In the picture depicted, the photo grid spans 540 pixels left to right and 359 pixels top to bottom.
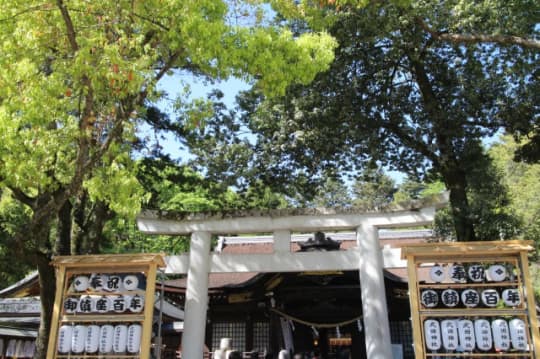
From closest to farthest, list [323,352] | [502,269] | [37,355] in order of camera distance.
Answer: [502,269], [37,355], [323,352]

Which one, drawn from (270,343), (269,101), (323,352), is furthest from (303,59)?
(323,352)

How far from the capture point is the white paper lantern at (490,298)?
6324 mm

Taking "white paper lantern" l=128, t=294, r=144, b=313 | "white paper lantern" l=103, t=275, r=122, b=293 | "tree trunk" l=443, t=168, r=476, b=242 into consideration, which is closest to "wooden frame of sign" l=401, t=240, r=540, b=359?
"tree trunk" l=443, t=168, r=476, b=242

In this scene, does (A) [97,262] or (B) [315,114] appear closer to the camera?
(A) [97,262]

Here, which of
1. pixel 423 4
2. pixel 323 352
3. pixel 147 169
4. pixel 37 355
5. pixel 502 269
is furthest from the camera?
pixel 323 352

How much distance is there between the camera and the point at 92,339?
Result: 6590 mm

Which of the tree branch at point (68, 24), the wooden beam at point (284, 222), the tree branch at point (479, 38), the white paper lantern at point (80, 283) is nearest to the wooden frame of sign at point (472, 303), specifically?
the wooden beam at point (284, 222)

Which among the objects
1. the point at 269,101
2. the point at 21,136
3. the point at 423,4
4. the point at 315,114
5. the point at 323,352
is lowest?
the point at 323,352

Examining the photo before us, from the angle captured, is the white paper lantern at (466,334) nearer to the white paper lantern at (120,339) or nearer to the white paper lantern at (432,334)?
the white paper lantern at (432,334)

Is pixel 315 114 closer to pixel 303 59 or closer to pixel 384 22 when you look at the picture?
pixel 384 22

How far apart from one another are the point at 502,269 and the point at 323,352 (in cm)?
724

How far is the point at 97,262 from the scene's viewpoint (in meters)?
6.82

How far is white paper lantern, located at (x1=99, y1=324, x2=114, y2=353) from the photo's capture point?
654 centimetres

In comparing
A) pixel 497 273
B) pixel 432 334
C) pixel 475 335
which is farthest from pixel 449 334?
pixel 497 273
